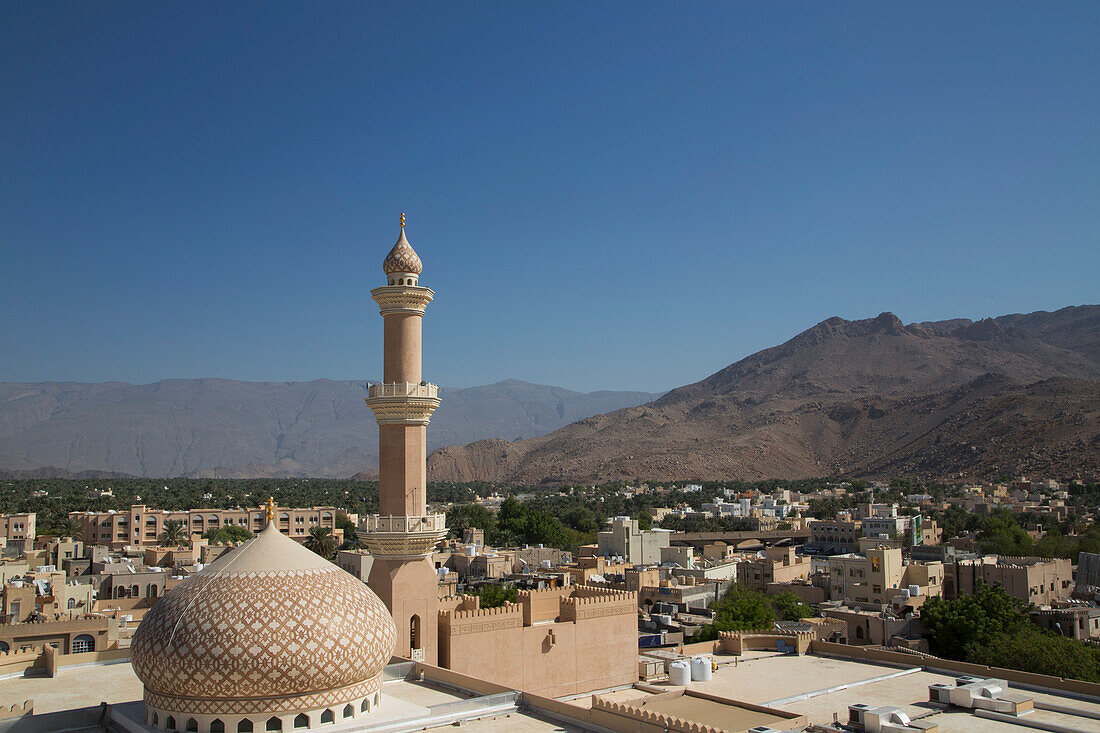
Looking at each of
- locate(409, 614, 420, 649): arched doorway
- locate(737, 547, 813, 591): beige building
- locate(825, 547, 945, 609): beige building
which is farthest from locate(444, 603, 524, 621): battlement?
locate(737, 547, 813, 591): beige building

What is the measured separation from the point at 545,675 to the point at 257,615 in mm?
8505

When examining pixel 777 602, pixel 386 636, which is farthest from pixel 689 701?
pixel 777 602

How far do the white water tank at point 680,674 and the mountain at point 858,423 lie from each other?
281 ft

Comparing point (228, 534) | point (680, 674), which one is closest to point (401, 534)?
point (680, 674)

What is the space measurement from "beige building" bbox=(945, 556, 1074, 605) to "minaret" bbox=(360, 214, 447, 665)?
2533 cm

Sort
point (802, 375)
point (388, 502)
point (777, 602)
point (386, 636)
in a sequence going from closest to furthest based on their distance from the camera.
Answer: point (386, 636), point (388, 502), point (777, 602), point (802, 375)

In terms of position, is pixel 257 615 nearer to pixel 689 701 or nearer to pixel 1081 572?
pixel 689 701

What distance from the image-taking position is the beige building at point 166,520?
2064 inches

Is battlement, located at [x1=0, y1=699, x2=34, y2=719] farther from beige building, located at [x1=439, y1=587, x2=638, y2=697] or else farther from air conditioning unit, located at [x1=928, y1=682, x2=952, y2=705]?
air conditioning unit, located at [x1=928, y1=682, x2=952, y2=705]

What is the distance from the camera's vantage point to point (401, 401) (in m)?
16.5

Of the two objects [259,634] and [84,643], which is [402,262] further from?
[84,643]

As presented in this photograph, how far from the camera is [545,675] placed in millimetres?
18141

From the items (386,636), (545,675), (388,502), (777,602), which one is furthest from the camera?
(777,602)

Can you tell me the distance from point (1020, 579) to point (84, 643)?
99.4ft
